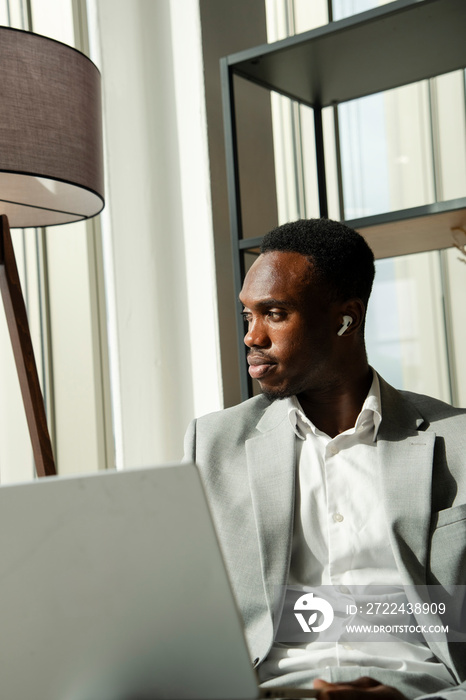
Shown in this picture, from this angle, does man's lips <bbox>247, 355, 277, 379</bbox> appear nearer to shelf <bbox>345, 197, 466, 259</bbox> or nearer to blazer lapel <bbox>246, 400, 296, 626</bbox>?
blazer lapel <bbox>246, 400, 296, 626</bbox>

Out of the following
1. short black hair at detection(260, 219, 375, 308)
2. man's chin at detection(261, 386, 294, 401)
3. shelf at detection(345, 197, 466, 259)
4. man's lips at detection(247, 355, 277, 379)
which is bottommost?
man's chin at detection(261, 386, 294, 401)

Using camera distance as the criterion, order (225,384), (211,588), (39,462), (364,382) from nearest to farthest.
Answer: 1. (211,588)
2. (364,382)
3. (39,462)
4. (225,384)

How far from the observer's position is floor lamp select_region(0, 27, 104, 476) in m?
1.48

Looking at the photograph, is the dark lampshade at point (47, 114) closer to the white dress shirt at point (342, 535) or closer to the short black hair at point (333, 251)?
the short black hair at point (333, 251)

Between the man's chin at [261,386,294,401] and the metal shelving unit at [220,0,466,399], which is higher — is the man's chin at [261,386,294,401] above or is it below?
below

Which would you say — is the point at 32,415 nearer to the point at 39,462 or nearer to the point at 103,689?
the point at 39,462

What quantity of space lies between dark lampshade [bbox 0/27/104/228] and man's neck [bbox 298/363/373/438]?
666 millimetres

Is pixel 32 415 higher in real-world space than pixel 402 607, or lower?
higher

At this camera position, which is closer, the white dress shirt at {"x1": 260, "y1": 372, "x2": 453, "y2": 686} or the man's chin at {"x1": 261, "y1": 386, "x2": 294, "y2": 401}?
the white dress shirt at {"x1": 260, "y1": 372, "x2": 453, "y2": 686}

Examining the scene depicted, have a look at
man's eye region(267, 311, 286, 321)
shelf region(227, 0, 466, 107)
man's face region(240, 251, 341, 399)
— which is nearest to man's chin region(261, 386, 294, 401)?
man's face region(240, 251, 341, 399)

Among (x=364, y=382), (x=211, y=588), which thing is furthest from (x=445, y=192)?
(x=211, y=588)

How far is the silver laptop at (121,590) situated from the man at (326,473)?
1.57 ft

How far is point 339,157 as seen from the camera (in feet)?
9.73

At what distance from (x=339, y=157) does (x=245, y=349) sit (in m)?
1.34
